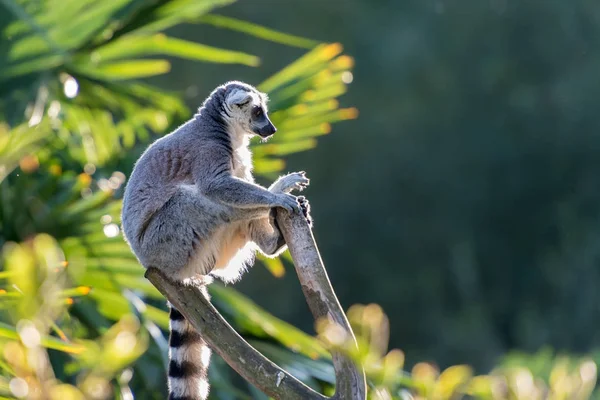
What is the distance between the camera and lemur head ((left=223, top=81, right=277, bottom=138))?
3.13 meters

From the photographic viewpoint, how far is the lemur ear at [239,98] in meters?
3.12

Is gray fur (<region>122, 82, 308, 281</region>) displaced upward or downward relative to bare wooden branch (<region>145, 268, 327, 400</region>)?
upward

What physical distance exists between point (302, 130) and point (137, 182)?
883 mm

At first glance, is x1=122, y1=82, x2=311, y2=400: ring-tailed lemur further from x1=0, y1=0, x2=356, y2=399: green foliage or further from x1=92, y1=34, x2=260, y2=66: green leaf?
x1=92, y1=34, x2=260, y2=66: green leaf

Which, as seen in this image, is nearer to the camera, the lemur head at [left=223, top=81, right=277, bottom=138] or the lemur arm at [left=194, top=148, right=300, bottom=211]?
the lemur arm at [left=194, top=148, right=300, bottom=211]

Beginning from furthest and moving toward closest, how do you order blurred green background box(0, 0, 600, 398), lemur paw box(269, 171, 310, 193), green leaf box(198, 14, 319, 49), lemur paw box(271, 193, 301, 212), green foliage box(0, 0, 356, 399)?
1. blurred green background box(0, 0, 600, 398)
2. green leaf box(198, 14, 319, 49)
3. green foliage box(0, 0, 356, 399)
4. lemur paw box(269, 171, 310, 193)
5. lemur paw box(271, 193, 301, 212)

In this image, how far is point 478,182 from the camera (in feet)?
56.9

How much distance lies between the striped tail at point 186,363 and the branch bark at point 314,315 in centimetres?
25

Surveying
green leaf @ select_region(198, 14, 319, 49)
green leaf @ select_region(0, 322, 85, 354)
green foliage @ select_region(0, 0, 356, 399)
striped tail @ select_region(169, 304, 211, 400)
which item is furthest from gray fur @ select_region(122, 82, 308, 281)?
green leaf @ select_region(0, 322, 85, 354)

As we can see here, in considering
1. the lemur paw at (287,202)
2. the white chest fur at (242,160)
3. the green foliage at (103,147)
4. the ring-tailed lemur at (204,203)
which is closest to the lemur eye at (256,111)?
the ring-tailed lemur at (204,203)

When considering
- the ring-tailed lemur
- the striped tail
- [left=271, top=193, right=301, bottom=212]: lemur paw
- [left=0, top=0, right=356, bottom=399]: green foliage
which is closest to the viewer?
[left=271, top=193, right=301, bottom=212]: lemur paw

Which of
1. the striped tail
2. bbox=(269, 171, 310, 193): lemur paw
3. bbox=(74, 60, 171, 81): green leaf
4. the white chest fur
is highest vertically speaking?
bbox=(74, 60, 171, 81): green leaf

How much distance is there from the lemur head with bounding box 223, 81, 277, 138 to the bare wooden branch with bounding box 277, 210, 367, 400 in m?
0.97

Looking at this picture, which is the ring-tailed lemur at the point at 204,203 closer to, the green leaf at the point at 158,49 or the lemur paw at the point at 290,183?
the lemur paw at the point at 290,183
